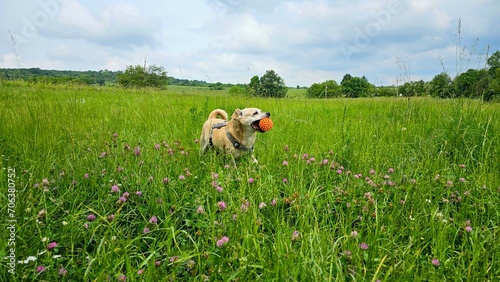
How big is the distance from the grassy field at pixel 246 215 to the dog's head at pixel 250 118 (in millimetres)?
433

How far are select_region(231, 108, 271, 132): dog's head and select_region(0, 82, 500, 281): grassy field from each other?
0.43m

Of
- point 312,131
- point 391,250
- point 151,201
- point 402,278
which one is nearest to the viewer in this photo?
point 402,278

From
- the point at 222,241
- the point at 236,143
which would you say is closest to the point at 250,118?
the point at 236,143

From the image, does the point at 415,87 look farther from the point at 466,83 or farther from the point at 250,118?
the point at 250,118

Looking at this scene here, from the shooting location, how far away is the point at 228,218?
1932mm

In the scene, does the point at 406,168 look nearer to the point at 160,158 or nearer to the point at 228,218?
the point at 228,218

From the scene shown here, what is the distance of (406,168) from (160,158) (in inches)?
95.9

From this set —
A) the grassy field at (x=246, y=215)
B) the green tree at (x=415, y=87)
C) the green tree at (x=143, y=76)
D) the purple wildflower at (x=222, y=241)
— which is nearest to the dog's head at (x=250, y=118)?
the grassy field at (x=246, y=215)

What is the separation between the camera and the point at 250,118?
127 inches

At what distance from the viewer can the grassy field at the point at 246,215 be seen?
5.00ft

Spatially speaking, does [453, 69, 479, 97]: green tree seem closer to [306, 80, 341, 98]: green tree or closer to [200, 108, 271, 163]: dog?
[306, 80, 341, 98]: green tree

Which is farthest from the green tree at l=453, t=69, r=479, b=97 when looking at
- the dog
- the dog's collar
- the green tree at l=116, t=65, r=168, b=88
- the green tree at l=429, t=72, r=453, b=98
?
the green tree at l=116, t=65, r=168, b=88

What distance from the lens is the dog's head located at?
3207 millimetres

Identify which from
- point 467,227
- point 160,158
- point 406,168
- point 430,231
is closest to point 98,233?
point 160,158
